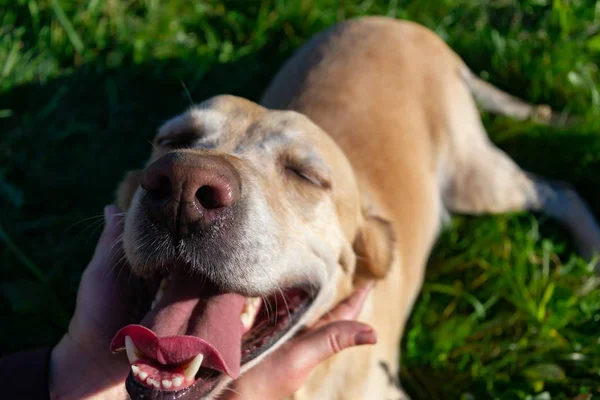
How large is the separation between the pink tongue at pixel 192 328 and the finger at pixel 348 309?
53cm

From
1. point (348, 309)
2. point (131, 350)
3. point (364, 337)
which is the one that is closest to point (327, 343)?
point (364, 337)

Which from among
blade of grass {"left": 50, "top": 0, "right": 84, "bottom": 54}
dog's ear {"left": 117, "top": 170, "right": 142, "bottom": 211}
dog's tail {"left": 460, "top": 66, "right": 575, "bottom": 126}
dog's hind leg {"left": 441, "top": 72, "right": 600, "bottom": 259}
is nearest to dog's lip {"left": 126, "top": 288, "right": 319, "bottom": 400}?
dog's ear {"left": 117, "top": 170, "right": 142, "bottom": 211}

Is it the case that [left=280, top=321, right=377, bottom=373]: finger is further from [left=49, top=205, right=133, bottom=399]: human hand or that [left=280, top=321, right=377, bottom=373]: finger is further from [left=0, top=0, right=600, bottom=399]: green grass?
[left=0, top=0, right=600, bottom=399]: green grass

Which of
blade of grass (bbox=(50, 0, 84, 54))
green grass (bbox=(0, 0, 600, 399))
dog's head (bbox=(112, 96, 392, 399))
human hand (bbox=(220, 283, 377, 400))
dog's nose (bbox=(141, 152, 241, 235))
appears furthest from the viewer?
blade of grass (bbox=(50, 0, 84, 54))

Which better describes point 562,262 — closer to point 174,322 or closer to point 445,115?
point 445,115

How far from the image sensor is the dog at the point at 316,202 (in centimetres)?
200

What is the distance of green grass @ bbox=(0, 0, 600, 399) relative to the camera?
3.52m

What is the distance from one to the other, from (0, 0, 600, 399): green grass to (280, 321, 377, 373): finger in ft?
3.82

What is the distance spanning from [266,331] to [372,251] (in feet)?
2.27

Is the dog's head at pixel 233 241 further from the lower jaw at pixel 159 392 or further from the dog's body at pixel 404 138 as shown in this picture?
the dog's body at pixel 404 138

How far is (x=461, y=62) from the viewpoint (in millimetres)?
4594

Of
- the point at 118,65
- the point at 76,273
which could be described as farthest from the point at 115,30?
the point at 76,273

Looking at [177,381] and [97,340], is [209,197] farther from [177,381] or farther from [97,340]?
[97,340]

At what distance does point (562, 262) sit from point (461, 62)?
1.63m
